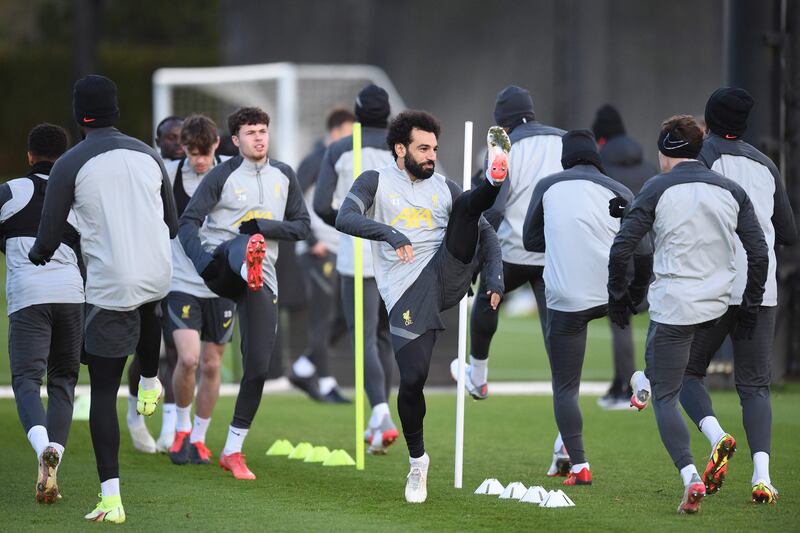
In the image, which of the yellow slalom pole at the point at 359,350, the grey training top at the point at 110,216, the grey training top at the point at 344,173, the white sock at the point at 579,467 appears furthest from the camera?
the grey training top at the point at 344,173

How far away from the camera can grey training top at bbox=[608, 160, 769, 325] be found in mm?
6805

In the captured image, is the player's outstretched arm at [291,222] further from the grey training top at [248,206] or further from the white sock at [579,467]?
the white sock at [579,467]

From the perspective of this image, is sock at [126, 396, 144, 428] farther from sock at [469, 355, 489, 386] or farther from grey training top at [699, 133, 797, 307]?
grey training top at [699, 133, 797, 307]

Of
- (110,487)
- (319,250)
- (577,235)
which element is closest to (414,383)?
(577,235)

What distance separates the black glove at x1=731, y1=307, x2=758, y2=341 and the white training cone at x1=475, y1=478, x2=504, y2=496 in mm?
1454

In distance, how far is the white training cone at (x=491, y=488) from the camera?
24.7 ft

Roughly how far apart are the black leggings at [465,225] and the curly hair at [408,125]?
395 mm

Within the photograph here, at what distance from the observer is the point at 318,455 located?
8922 millimetres

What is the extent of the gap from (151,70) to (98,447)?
31.8m

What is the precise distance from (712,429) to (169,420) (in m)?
3.72

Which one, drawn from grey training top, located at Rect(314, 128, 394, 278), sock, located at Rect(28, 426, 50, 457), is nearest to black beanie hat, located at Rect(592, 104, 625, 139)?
grey training top, located at Rect(314, 128, 394, 278)

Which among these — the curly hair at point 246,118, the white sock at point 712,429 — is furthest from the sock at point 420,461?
the curly hair at point 246,118

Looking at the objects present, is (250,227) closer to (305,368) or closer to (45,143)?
(45,143)

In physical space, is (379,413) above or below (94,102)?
below
